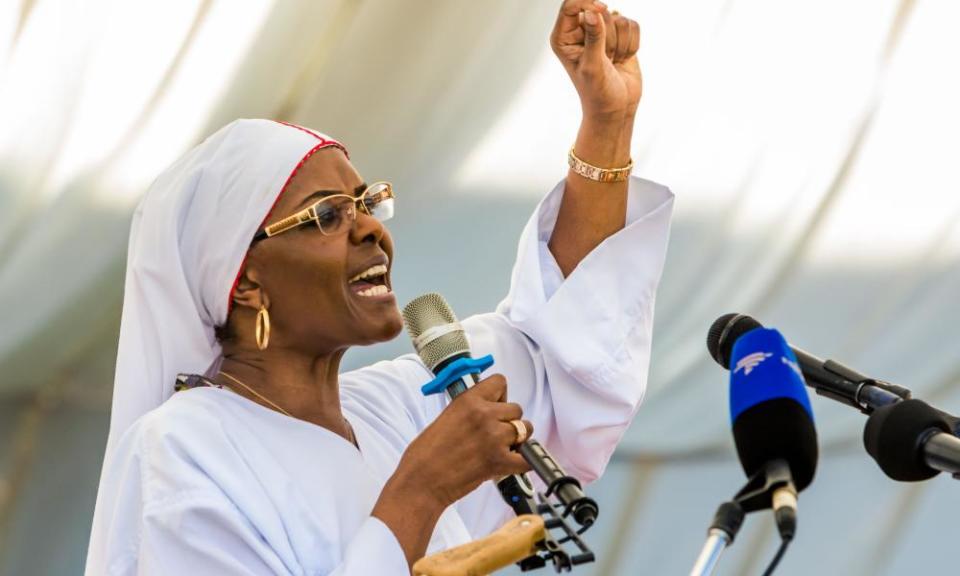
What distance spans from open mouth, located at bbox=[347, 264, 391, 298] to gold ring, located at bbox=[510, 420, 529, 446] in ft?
1.34

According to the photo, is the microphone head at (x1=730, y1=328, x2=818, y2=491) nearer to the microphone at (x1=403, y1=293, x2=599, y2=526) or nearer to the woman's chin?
the microphone at (x1=403, y1=293, x2=599, y2=526)

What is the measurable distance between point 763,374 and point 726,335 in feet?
1.15

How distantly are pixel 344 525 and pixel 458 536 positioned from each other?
0.65 ft

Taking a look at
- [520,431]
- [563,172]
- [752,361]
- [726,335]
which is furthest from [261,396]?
[563,172]

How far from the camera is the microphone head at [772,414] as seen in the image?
136 cm

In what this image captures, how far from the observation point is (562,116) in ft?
12.6

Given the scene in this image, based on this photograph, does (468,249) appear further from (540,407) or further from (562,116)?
(540,407)

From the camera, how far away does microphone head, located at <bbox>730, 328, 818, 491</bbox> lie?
1.36 m

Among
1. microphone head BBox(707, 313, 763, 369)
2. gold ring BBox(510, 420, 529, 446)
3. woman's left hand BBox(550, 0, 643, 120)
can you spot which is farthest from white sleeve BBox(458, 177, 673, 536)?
microphone head BBox(707, 313, 763, 369)

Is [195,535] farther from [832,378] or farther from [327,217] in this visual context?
[832,378]

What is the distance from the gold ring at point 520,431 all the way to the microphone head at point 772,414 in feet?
1.62

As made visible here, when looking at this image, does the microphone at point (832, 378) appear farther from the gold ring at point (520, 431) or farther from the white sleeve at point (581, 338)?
the white sleeve at point (581, 338)

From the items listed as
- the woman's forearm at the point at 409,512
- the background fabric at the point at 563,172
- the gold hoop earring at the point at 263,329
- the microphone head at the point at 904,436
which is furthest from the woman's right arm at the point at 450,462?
the background fabric at the point at 563,172

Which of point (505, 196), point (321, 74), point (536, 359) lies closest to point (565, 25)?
point (536, 359)
